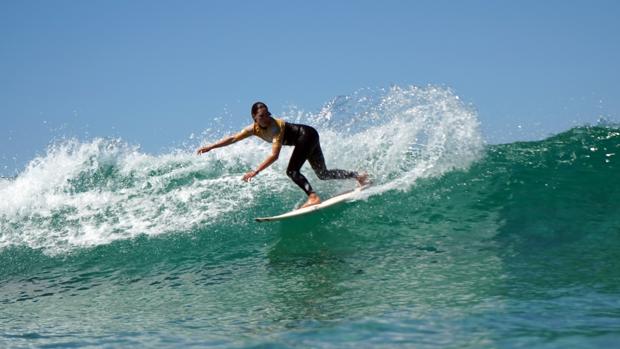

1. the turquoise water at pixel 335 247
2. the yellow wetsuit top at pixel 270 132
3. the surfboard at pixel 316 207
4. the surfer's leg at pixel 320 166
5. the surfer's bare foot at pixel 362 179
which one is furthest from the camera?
the surfer's bare foot at pixel 362 179

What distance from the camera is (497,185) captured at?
388 inches

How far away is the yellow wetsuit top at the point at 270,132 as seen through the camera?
8.58 metres

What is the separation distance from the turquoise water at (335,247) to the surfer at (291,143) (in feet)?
1.60

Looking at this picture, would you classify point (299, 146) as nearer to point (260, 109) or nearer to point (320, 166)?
point (320, 166)

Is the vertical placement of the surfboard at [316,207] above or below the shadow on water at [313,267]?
above

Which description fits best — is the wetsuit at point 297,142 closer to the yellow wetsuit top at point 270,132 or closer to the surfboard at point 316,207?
the yellow wetsuit top at point 270,132

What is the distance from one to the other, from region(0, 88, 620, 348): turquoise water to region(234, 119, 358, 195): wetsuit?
576mm

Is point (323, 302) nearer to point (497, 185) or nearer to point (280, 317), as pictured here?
point (280, 317)

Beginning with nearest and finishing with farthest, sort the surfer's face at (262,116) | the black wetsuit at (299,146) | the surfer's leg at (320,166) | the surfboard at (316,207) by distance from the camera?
the surfer's face at (262,116), the surfboard at (316,207), the black wetsuit at (299,146), the surfer's leg at (320,166)

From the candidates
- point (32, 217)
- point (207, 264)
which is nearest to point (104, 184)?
point (32, 217)

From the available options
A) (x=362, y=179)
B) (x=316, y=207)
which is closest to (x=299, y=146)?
(x=316, y=207)

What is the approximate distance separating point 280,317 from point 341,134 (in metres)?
8.10

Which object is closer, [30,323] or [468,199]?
[30,323]

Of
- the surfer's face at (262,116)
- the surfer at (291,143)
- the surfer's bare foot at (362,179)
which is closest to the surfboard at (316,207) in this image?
the surfer at (291,143)
